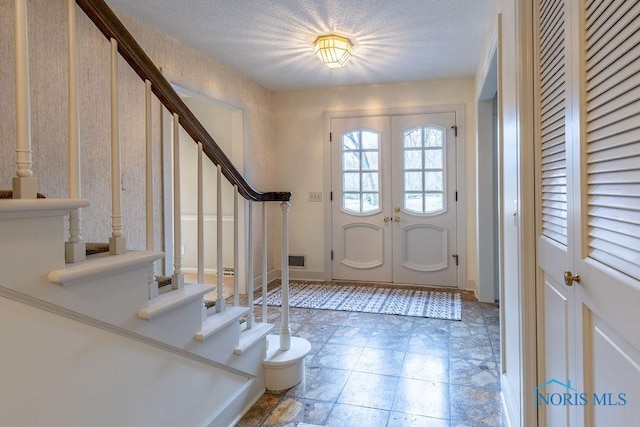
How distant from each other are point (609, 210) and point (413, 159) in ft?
12.5

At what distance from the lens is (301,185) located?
193 inches

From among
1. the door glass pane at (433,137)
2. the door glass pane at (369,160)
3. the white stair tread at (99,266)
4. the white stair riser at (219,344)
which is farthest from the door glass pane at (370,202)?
the white stair tread at (99,266)

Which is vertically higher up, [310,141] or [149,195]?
[310,141]

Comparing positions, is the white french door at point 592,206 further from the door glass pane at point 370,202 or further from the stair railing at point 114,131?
the door glass pane at point 370,202

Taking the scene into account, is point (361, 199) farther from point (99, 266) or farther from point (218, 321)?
point (99, 266)

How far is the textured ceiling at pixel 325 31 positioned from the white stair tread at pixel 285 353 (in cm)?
219

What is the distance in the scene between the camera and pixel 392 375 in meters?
2.38

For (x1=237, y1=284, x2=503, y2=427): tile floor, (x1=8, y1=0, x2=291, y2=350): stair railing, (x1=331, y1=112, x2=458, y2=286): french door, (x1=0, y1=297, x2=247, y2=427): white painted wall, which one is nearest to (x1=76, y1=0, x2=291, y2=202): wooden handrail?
(x1=8, y1=0, x2=291, y2=350): stair railing

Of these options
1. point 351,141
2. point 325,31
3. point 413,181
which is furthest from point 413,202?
point 325,31

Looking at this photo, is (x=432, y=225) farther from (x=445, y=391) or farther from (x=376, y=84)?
(x=445, y=391)

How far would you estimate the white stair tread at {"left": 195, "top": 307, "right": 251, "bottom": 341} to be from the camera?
5.37 ft

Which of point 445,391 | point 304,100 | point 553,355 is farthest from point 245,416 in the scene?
point 304,100

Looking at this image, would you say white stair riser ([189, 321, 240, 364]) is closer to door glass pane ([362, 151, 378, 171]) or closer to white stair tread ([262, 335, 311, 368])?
white stair tread ([262, 335, 311, 368])

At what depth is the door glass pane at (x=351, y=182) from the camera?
4.75m
